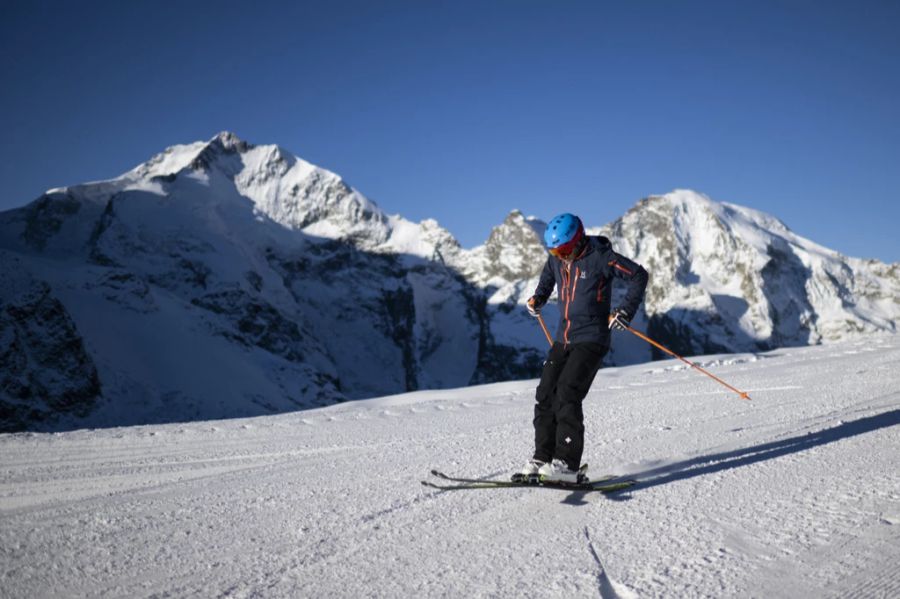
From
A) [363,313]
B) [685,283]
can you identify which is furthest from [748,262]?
[363,313]

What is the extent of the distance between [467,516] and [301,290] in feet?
539

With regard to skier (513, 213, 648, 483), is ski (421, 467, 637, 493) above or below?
below

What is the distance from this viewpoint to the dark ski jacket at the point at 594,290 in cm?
501

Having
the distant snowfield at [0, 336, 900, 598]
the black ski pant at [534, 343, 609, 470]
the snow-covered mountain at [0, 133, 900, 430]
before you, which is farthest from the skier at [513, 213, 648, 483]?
the snow-covered mountain at [0, 133, 900, 430]

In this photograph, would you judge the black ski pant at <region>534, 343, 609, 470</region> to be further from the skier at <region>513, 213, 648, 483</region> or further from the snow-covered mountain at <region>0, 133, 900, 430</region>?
the snow-covered mountain at <region>0, 133, 900, 430</region>

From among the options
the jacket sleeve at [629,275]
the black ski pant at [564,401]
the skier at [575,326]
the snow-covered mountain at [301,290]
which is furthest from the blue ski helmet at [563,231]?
the snow-covered mountain at [301,290]

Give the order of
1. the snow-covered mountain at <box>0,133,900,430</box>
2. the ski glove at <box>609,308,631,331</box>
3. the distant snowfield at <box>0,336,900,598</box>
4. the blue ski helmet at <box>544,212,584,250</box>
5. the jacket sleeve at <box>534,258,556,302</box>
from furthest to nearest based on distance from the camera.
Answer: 1. the snow-covered mountain at <box>0,133,900,430</box>
2. the jacket sleeve at <box>534,258,556,302</box>
3. the blue ski helmet at <box>544,212,584,250</box>
4. the ski glove at <box>609,308,631,331</box>
5. the distant snowfield at <box>0,336,900,598</box>

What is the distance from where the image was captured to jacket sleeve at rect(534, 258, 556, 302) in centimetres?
567

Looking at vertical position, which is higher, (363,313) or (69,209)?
(69,209)

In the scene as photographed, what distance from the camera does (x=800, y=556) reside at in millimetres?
2883

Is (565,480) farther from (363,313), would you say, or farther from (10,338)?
(363,313)

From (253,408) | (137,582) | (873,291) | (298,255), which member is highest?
(298,255)

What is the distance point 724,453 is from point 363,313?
535ft

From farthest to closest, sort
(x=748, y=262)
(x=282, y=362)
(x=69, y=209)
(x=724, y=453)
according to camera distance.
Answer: (x=748, y=262), (x=69, y=209), (x=282, y=362), (x=724, y=453)
